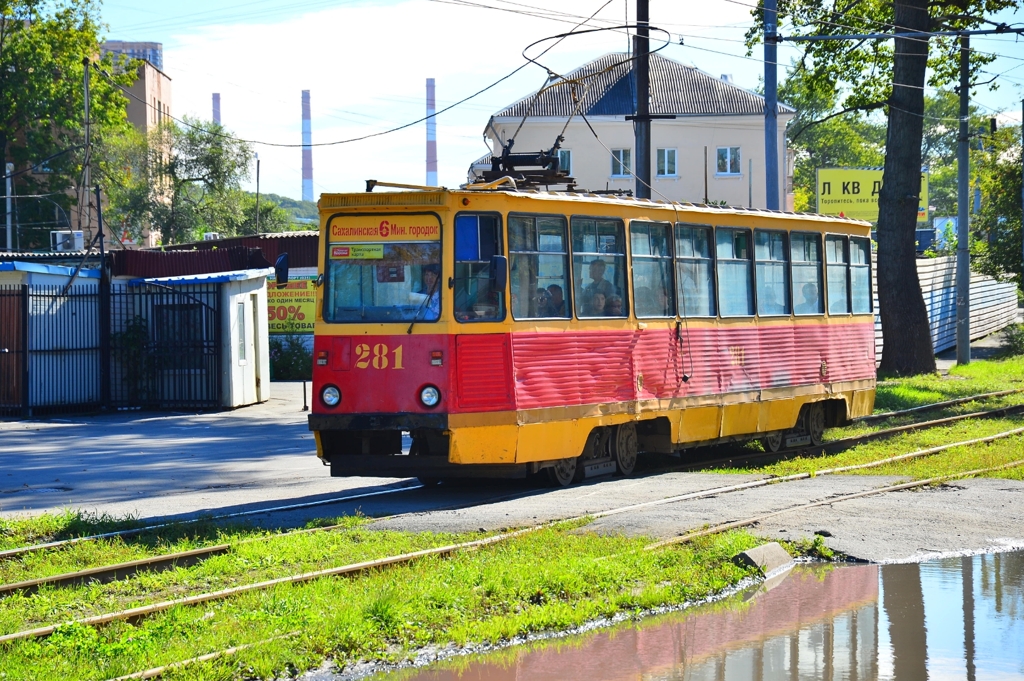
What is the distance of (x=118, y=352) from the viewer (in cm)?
2484

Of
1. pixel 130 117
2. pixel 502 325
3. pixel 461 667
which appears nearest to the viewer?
pixel 461 667

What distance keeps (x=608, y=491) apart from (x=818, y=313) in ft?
20.1

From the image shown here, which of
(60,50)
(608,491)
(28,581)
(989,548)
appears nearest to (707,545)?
(989,548)

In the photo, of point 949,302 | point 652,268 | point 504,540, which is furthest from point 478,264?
point 949,302

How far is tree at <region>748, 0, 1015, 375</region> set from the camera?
28.6m

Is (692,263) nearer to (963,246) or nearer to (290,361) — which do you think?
(290,361)

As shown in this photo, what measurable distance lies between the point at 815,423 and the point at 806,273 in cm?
221

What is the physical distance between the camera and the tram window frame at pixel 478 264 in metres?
12.3

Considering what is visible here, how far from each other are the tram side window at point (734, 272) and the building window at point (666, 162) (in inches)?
1810

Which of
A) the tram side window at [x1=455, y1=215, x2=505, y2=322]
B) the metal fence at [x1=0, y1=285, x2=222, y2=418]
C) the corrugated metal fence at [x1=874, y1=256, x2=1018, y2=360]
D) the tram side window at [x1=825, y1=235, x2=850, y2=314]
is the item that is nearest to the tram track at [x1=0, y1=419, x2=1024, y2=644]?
the tram side window at [x1=455, y1=215, x2=505, y2=322]

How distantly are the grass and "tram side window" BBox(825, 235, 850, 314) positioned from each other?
9.00 meters

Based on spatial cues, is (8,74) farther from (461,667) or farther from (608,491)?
(461,667)

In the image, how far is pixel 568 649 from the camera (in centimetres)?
717

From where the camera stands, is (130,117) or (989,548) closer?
(989,548)
